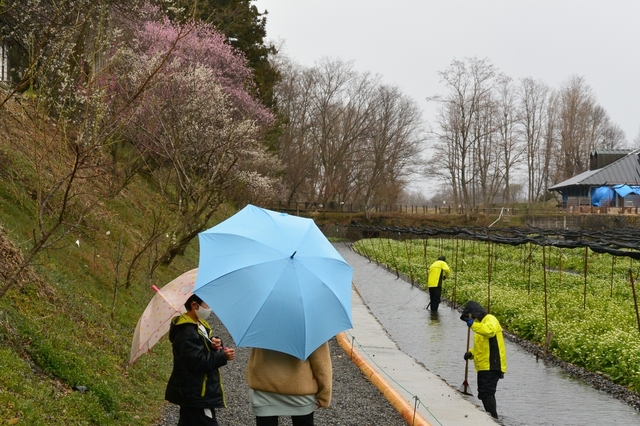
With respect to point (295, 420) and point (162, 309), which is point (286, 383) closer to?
point (295, 420)

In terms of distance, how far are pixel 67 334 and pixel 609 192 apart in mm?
76284

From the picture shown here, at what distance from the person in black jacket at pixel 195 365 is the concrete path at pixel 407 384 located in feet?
14.2

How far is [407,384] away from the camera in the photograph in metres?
12.2

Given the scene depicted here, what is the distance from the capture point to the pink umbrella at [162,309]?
603 cm

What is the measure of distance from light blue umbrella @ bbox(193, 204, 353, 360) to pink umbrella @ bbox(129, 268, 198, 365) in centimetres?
61

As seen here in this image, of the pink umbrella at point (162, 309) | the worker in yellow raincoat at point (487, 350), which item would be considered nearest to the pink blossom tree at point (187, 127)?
the worker in yellow raincoat at point (487, 350)

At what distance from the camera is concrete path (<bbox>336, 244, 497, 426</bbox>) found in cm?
995

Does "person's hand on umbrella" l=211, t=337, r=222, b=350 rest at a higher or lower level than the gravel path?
higher

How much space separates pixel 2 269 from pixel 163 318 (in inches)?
149

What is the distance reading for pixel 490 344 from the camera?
10.8 meters

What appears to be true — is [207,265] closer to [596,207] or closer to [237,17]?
[237,17]

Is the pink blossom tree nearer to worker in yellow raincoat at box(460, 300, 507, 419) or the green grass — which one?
the green grass

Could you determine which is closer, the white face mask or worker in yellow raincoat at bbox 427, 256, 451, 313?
the white face mask

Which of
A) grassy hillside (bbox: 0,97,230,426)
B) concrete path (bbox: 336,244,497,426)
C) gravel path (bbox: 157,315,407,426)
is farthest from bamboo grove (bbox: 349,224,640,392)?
grassy hillside (bbox: 0,97,230,426)
